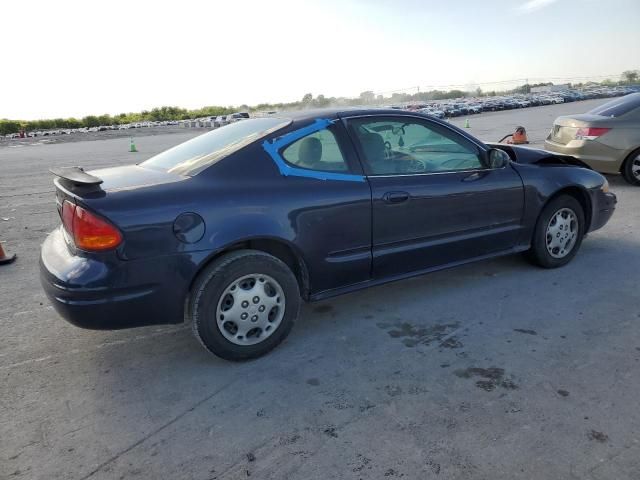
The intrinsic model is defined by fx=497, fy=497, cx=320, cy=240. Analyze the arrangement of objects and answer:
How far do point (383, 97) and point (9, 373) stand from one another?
80068 mm

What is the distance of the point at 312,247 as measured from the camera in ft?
10.9

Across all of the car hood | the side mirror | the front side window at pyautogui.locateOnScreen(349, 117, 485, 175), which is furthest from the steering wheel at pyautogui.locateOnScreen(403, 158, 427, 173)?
the car hood

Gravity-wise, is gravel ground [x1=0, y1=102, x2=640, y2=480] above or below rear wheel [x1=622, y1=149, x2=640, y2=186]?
below

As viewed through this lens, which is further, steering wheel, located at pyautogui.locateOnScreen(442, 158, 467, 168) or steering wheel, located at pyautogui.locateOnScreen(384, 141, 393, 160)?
steering wheel, located at pyautogui.locateOnScreen(442, 158, 467, 168)

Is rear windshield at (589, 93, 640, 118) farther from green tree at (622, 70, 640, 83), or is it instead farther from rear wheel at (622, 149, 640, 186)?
green tree at (622, 70, 640, 83)

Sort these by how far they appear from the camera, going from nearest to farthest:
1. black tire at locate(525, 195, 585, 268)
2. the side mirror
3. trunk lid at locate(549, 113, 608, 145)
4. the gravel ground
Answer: the gravel ground
the side mirror
black tire at locate(525, 195, 585, 268)
trunk lid at locate(549, 113, 608, 145)

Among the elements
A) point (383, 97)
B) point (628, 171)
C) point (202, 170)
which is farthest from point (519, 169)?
point (383, 97)

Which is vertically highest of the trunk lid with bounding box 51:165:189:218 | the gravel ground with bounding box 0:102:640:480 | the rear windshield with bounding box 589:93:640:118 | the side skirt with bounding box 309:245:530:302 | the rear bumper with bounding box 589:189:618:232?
the rear windshield with bounding box 589:93:640:118

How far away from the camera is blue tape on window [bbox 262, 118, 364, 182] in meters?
3.29

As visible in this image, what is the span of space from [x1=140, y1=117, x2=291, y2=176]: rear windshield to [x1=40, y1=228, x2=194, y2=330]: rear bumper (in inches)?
27.7

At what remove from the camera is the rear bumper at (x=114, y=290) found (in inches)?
110

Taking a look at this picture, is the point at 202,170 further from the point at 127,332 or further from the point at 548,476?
the point at 548,476

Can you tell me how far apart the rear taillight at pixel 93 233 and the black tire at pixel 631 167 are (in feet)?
25.4

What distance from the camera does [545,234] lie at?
443 cm
